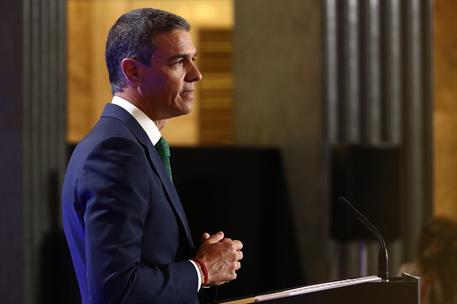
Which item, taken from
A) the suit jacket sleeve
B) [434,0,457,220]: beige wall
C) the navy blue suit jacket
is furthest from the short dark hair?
[434,0,457,220]: beige wall

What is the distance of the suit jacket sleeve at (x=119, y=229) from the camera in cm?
149

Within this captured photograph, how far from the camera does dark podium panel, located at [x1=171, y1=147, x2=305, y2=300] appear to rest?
398 centimetres

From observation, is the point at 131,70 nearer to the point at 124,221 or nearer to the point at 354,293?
the point at 124,221

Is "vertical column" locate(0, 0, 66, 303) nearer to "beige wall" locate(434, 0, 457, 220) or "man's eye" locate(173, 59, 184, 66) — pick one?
"man's eye" locate(173, 59, 184, 66)

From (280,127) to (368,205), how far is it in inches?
29.8

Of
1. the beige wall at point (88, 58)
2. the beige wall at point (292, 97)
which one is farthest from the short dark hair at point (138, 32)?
the beige wall at point (88, 58)

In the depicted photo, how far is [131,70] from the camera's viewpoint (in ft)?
5.54

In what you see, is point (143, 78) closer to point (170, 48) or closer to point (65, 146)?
point (170, 48)

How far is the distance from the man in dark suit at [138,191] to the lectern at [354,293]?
15 centimetres

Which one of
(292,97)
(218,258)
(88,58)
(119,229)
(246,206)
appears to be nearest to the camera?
(119,229)

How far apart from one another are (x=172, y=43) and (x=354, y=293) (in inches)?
24.2

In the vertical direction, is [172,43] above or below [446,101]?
above

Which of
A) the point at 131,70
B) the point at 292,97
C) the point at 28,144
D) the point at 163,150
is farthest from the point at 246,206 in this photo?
the point at 131,70

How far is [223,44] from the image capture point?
5789 millimetres
